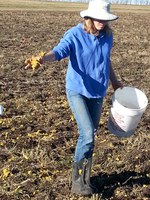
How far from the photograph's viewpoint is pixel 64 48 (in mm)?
4145

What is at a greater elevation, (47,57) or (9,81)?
(47,57)

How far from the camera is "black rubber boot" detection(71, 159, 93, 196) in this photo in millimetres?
4480

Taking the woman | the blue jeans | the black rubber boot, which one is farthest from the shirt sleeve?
the black rubber boot

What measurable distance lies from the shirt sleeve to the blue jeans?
43 centimetres

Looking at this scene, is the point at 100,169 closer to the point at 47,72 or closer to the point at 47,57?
the point at 47,57

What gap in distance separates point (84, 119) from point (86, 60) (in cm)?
58

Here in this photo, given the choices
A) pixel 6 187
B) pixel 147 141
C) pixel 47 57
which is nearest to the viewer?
pixel 47 57

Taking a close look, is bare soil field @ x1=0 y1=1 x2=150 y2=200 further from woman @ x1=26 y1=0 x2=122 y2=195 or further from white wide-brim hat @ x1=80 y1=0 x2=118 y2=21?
white wide-brim hat @ x1=80 y1=0 x2=118 y2=21

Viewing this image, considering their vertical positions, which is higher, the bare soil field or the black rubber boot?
the black rubber boot

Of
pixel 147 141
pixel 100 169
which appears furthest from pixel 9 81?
pixel 100 169

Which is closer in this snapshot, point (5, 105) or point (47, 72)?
point (5, 105)

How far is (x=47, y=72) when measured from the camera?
10.5 m

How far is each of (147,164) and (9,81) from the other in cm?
480

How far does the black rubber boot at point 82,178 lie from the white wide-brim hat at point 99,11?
1470 mm
